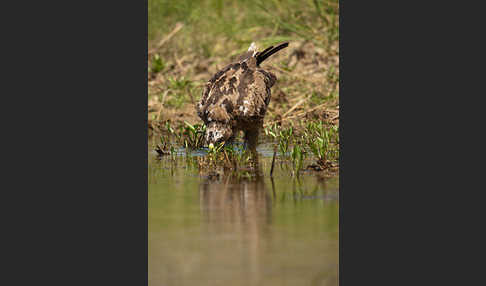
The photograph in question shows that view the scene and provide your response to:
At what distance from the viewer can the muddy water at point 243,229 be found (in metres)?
5.28

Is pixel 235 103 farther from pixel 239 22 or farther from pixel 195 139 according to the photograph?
pixel 239 22

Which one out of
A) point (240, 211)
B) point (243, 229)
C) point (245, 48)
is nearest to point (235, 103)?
point (240, 211)

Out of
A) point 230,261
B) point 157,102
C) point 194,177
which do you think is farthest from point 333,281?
point 157,102

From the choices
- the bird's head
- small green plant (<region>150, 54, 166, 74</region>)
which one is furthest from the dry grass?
the bird's head

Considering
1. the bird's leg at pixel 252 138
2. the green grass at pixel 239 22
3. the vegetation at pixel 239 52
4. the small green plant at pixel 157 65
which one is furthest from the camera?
the small green plant at pixel 157 65

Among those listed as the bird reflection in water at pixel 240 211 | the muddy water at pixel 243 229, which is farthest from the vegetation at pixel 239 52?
the muddy water at pixel 243 229

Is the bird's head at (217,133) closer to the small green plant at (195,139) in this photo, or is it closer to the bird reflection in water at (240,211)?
the small green plant at (195,139)

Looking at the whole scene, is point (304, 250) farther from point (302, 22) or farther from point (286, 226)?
point (302, 22)

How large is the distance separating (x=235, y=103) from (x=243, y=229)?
3.40m

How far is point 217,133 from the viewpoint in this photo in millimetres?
9211

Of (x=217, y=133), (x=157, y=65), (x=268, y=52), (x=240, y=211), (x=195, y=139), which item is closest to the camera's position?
(x=240, y=211)

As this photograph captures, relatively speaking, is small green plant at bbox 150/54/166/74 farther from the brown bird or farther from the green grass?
the brown bird

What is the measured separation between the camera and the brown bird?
30.3 feet

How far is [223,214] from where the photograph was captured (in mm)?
6621
